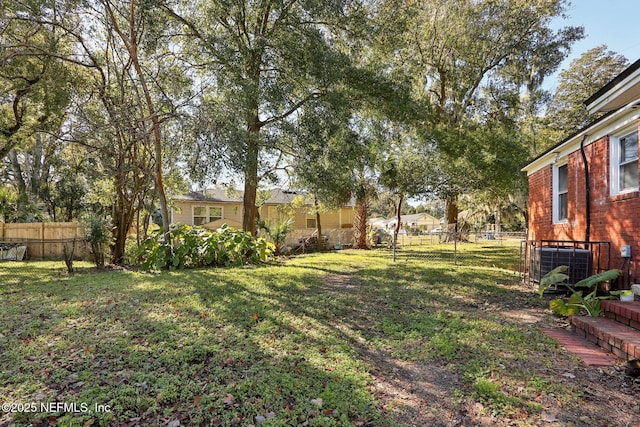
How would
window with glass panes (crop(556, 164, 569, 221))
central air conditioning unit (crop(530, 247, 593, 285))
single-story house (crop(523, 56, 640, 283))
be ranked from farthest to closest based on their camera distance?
window with glass panes (crop(556, 164, 569, 221)) → central air conditioning unit (crop(530, 247, 593, 285)) → single-story house (crop(523, 56, 640, 283))

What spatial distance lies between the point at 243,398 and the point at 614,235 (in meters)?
6.32

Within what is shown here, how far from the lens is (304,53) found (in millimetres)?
8516

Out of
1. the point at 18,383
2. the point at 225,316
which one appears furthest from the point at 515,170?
the point at 18,383

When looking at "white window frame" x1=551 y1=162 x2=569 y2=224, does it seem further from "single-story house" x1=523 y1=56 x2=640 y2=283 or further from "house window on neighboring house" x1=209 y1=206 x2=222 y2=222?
"house window on neighboring house" x1=209 y1=206 x2=222 y2=222

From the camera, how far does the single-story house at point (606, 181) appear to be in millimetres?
5043

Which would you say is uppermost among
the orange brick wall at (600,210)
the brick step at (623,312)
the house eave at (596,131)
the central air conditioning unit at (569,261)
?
the house eave at (596,131)

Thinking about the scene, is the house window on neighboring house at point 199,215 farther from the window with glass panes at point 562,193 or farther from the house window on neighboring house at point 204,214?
the window with glass panes at point 562,193

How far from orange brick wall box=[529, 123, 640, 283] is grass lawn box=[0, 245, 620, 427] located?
5.13 ft

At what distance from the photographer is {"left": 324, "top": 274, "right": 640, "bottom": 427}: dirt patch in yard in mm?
2604

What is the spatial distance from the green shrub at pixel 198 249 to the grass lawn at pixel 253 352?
8.30 feet

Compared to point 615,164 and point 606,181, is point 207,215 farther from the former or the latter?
point 615,164

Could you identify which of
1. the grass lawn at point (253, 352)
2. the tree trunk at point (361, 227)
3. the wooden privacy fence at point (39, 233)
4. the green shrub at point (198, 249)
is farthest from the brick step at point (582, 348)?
the wooden privacy fence at point (39, 233)

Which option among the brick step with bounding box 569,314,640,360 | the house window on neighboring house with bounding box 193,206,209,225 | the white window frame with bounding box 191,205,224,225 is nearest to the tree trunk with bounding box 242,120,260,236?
the brick step with bounding box 569,314,640,360

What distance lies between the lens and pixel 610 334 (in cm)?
377
